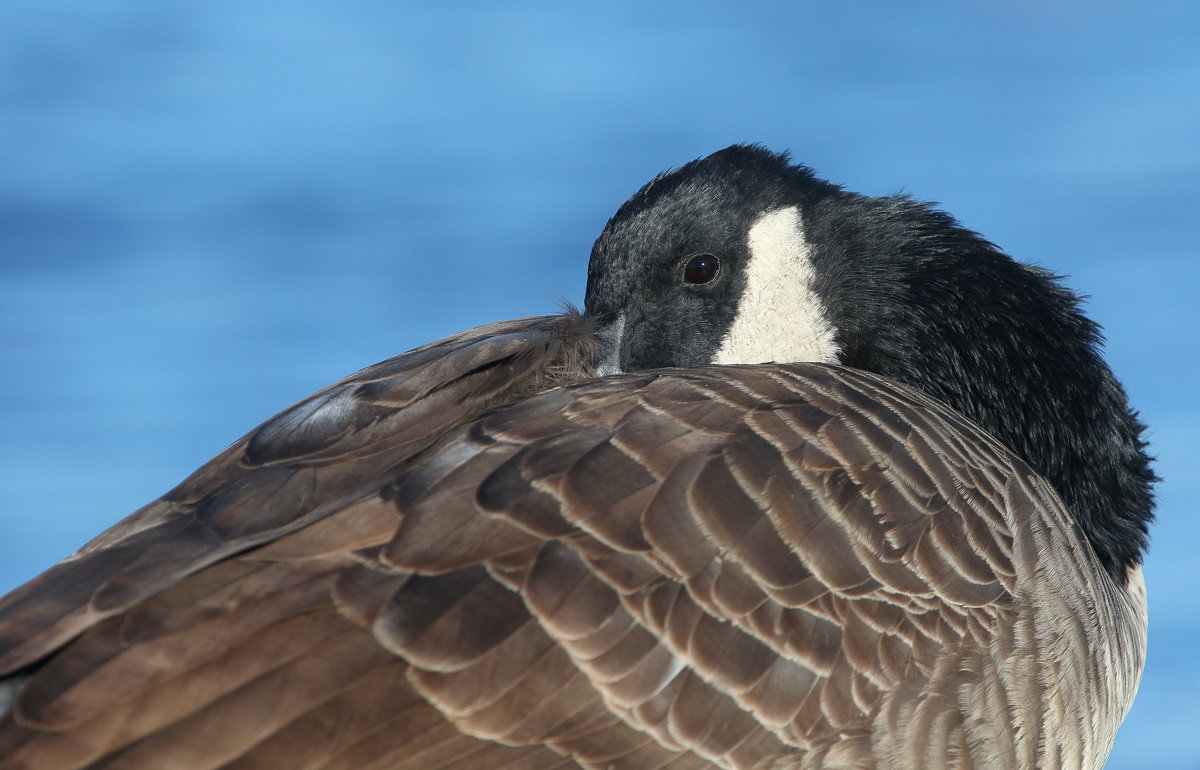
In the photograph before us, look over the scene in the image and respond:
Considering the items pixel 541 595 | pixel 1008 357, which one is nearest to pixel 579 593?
pixel 541 595

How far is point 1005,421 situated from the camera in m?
2.93

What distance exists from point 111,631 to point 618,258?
167 centimetres

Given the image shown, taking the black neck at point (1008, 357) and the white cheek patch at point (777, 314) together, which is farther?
the white cheek patch at point (777, 314)

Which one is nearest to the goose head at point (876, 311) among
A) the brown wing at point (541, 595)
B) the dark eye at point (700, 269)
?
the dark eye at point (700, 269)

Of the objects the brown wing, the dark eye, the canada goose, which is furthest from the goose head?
the brown wing

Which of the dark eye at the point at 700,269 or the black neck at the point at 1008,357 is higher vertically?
the dark eye at the point at 700,269

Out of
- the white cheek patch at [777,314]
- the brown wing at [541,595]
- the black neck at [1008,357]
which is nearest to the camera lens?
the brown wing at [541,595]

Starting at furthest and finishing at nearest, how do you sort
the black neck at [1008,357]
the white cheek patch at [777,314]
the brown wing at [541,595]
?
the white cheek patch at [777,314]
the black neck at [1008,357]
the brown wing at [541,595]

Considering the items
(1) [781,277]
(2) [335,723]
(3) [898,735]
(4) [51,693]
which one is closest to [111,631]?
(4) [51,693]

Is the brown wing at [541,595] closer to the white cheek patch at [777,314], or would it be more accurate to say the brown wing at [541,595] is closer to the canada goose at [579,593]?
the canada goose at [579,593]

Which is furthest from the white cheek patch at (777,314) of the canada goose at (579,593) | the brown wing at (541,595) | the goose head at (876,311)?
the brown wing at (541,595)

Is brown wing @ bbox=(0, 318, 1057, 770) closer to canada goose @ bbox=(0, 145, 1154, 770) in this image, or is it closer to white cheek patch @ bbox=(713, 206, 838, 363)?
canada goose @ bbox=(0, 145, 1154, 770)

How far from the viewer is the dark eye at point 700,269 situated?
3074 millimetres

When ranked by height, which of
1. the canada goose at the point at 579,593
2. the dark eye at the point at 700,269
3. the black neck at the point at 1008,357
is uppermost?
the dark eye at the point at 700,269
